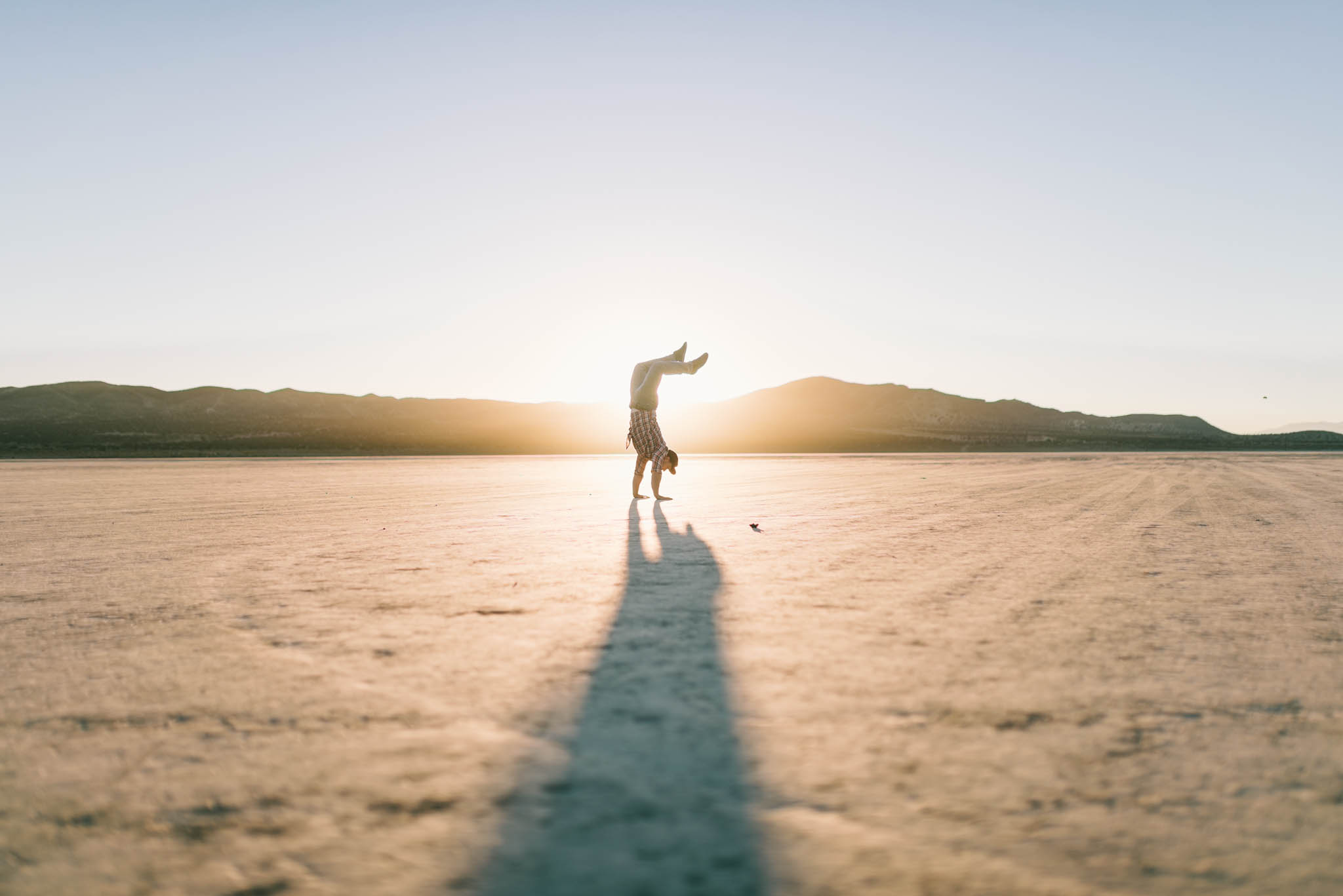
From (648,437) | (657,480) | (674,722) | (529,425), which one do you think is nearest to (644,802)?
(674,722)

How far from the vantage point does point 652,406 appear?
1013 cm

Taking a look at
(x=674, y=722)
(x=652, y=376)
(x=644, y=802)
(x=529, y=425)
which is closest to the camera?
(x=644, y=802)

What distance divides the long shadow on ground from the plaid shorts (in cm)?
728

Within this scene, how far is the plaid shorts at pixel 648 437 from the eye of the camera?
10078 mm

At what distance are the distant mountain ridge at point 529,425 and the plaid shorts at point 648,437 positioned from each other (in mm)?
33773

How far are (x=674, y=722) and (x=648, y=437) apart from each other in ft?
26.5

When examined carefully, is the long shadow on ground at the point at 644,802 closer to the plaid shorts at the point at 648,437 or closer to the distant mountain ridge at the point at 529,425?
the plaid shorts at the point at 648,437

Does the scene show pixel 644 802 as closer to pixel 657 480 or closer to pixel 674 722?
pixel 674 722

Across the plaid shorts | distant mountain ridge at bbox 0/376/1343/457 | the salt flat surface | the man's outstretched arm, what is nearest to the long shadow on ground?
the salt flat surface

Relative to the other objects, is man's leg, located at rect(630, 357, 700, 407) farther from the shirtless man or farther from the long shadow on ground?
the long shadow on ground

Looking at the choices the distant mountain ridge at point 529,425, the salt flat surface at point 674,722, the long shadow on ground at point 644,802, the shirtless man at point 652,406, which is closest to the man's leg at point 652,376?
the shirtless man at point 652,406

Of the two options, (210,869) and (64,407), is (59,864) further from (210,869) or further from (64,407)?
(64,407)

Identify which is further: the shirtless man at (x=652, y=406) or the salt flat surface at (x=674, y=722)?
the shirtless man at (x=652, y=406)

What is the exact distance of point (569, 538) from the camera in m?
6.18
